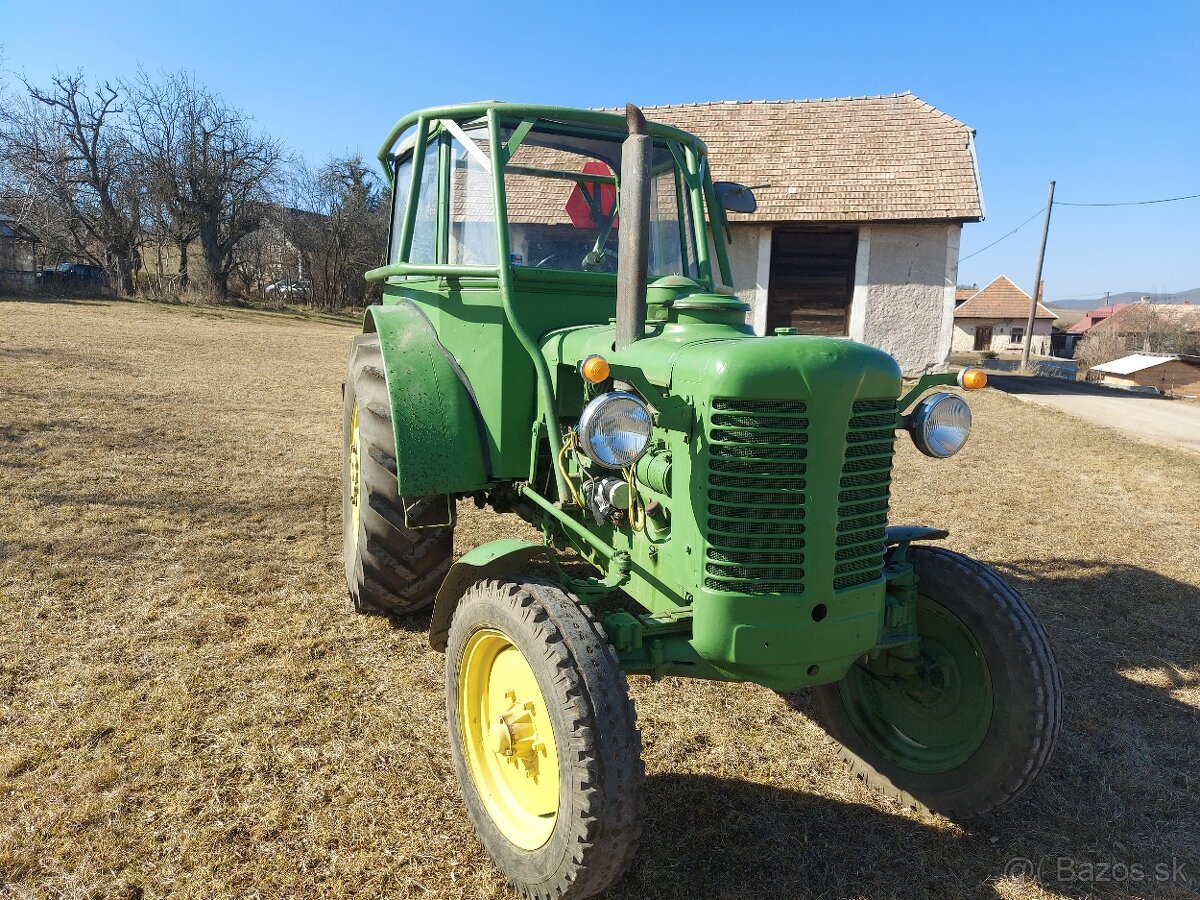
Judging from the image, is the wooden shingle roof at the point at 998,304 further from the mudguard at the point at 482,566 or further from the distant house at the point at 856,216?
the mudguard at the point at 482,566

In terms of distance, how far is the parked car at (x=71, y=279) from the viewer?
77.6 feet

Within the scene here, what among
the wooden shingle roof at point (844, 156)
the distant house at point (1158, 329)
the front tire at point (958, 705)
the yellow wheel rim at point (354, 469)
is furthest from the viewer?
the distant house at point (1158, 329)

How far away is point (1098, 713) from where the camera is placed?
3.28m

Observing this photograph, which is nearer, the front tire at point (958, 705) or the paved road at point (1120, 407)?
the front tire at point (958, 705)

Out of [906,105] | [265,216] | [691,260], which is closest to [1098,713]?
[691,260]

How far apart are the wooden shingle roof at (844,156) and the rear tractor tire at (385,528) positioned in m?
10.5

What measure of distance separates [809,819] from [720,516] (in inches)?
45.8

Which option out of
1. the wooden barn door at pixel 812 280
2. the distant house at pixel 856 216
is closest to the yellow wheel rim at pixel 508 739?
the distant house at pixel 856 216

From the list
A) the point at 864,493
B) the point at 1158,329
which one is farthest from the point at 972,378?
the point at 1158,329

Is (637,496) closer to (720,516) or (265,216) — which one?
(720,516)

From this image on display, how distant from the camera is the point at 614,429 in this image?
2.16 meters

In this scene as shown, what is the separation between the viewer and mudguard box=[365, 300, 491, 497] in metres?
3.01

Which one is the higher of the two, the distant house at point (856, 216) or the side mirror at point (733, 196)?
the distant house at point (856, 216)

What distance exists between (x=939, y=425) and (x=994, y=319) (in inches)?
1620
